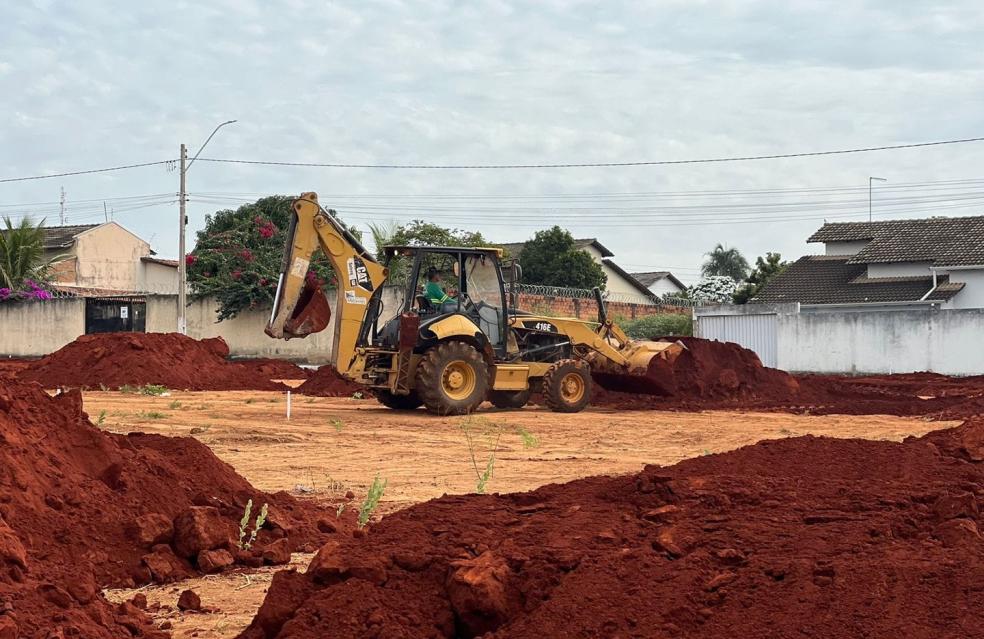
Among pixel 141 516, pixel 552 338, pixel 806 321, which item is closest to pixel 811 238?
pixel 806 321

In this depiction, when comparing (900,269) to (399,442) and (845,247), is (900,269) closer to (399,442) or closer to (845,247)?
(845,247)

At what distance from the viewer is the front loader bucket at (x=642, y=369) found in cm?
2238

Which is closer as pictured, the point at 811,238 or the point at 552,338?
the point at 552,338

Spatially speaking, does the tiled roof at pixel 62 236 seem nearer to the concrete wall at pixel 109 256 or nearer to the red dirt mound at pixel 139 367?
the concrete wall at pixel 109 256

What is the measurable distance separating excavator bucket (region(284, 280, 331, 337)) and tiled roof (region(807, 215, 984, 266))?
28536 mm

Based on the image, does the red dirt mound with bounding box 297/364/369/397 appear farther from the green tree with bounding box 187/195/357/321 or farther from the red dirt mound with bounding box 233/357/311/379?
the green tree with bounding box 187/195/357/321

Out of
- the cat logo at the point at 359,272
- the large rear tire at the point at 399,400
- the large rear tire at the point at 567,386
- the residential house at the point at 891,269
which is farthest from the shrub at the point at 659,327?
the cat logo at the point at 359,272

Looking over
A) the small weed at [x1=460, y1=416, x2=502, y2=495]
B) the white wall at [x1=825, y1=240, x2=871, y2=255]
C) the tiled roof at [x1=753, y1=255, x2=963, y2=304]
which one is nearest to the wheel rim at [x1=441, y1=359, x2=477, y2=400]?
the small weed at [x1=460, y1=416, x2=502, y2=495]

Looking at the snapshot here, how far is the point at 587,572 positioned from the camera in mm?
5602

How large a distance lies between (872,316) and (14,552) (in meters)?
28.3

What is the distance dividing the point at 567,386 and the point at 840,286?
91.9 ft

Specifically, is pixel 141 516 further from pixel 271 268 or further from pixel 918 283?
pixel 918 283

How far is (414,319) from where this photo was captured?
18906mm

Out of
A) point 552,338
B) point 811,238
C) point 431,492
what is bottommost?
point 431,492
